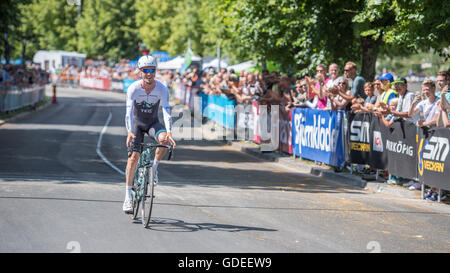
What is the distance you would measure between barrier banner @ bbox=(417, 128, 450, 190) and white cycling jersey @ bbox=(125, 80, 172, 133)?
5.05 m

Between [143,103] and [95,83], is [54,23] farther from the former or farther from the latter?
[143,103]

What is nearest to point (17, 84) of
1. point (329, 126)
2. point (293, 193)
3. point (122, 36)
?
point (329, 126)

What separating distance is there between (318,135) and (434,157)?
16.7 feet

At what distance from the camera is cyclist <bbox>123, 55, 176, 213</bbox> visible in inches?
370

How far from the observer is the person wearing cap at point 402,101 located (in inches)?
528

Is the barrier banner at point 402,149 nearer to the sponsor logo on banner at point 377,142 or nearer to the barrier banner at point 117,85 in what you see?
the sponsor logo on banner at point 377,142

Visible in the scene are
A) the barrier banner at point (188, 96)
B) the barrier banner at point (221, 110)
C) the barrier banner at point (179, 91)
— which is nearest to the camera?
the barrier banner at point (221, 110)

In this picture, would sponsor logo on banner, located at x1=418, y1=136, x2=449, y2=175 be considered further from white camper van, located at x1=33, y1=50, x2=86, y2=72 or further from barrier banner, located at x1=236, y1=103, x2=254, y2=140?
white camper van, located at x1=33, y1=50, x2=86, y2=72

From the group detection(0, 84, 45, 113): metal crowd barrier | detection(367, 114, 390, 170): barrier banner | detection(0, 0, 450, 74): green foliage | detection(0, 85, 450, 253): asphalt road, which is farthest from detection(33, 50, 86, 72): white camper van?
detection(367, 114, 390, 170): barrier banner

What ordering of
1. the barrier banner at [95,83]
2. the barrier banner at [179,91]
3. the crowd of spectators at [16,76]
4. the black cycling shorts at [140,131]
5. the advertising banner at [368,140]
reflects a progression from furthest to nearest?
the barrier banner at [95,83], the barrier banner at [179,91], the crowd of spectators at [16,76], the advertising banner at [368,140], the black cycling shorts at [140,131]

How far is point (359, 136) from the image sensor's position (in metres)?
15.2

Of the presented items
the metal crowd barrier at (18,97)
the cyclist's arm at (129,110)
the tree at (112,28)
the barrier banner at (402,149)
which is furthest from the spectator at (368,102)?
the tree at (112,28)

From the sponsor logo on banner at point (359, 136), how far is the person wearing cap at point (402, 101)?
1215 mm
